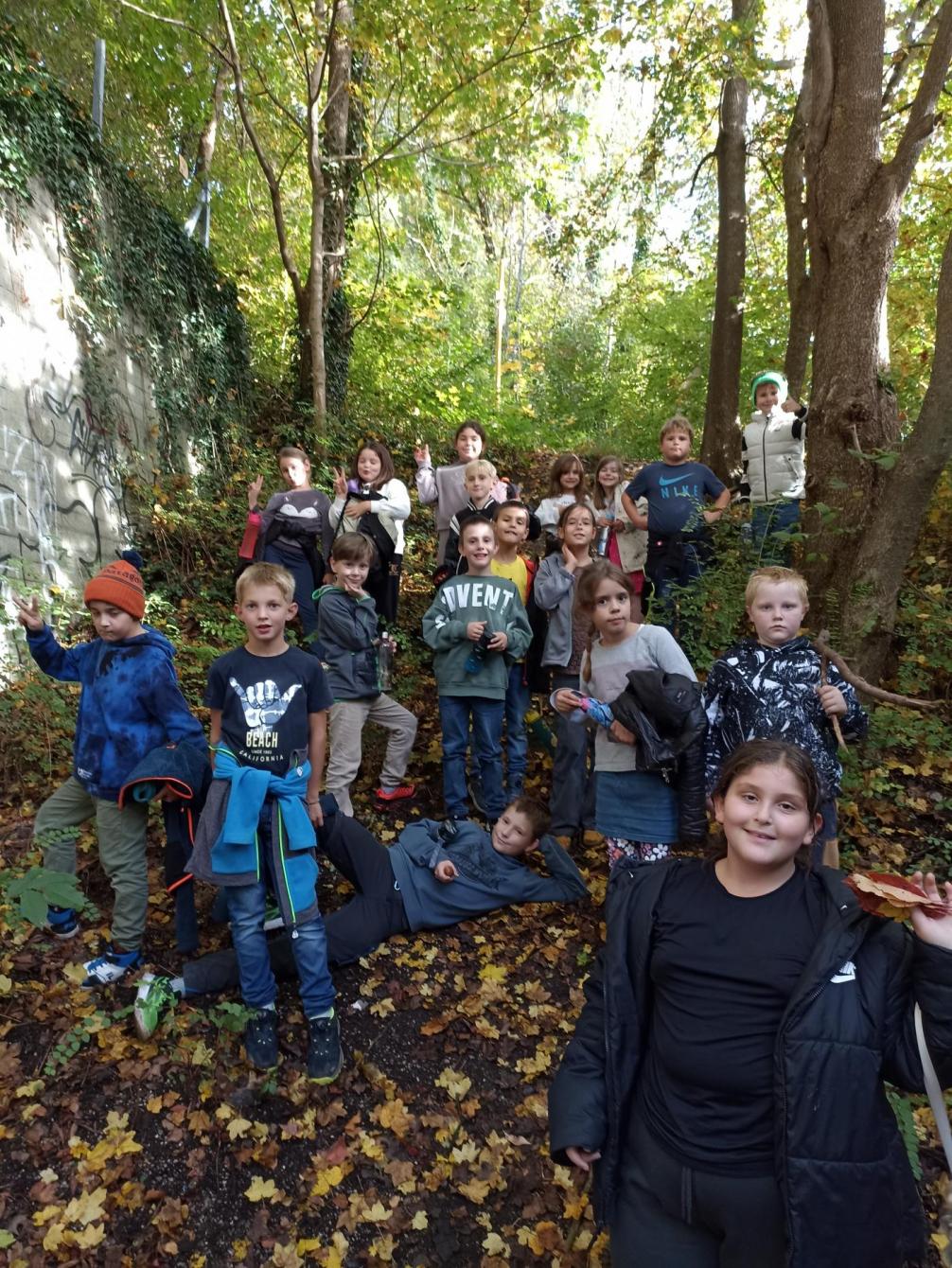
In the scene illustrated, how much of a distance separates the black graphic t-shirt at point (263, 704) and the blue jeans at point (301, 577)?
283 cm

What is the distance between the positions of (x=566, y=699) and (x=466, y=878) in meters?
1.32

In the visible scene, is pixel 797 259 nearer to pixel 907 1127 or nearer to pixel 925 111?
pixel 925 111

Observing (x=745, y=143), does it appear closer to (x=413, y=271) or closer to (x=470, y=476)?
(x=470, y=476)

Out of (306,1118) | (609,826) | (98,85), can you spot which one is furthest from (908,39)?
(306,1118)

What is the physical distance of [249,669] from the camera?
3395mm

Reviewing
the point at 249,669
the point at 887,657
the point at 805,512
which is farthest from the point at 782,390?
the point at 249,669

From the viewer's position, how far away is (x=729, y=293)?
10047 millimetres

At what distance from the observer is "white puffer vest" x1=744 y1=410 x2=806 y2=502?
638 cm

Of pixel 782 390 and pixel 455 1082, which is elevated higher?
pixel 782 390

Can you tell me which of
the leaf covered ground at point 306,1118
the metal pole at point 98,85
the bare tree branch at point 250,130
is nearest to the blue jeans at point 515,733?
the leaf covered ground at point 306,1118

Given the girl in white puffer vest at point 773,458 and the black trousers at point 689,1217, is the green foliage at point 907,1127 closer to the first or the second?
the black trousers at point 689,1217

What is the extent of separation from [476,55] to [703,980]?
451 inches

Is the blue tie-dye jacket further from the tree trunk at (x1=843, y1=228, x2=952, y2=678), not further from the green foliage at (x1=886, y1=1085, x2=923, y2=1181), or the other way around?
the tree trunk at (x1=843, y1=228, x2=952, y2=678)

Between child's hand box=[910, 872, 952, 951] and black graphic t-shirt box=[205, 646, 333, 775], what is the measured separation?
259 cm
